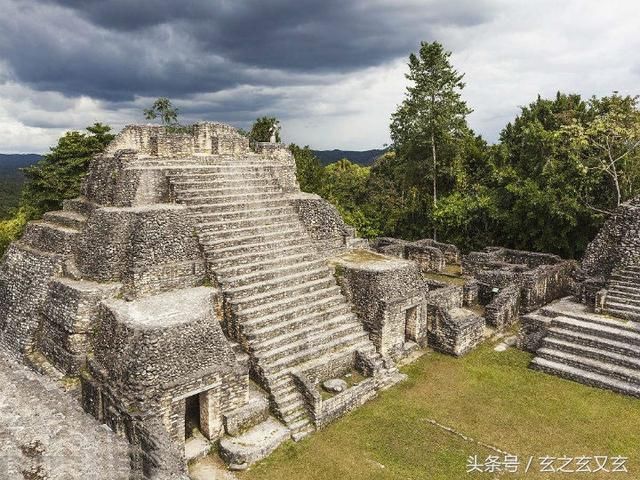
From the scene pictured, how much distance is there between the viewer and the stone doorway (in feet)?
44.1

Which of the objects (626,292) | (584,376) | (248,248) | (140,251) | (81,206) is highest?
(81,206)

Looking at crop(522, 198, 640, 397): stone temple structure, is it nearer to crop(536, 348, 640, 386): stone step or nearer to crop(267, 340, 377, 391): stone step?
crop(536, 348, 640, 386): stone step

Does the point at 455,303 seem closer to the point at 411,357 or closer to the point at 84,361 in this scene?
the point at 411,357

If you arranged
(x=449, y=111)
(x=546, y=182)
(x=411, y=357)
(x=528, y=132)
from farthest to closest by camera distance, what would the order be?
(x=449, y=111)
(x=528, y=132)
(x=546, y=182)
(x=411, y=357)

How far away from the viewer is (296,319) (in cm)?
1157

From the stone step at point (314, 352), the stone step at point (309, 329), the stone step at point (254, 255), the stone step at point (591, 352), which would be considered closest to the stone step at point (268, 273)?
the stone step at point (254, 255)

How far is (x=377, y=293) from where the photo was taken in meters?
12.3

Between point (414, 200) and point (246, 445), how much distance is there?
869 inches

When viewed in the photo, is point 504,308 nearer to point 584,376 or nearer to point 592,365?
point 592,365

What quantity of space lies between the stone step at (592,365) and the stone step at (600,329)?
0.91 m

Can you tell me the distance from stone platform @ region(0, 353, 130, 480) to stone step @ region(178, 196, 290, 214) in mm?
5549

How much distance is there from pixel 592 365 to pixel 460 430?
469 cm

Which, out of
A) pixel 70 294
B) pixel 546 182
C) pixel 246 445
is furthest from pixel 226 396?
pixel 546 182

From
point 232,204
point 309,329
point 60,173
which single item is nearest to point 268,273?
point 309,329
